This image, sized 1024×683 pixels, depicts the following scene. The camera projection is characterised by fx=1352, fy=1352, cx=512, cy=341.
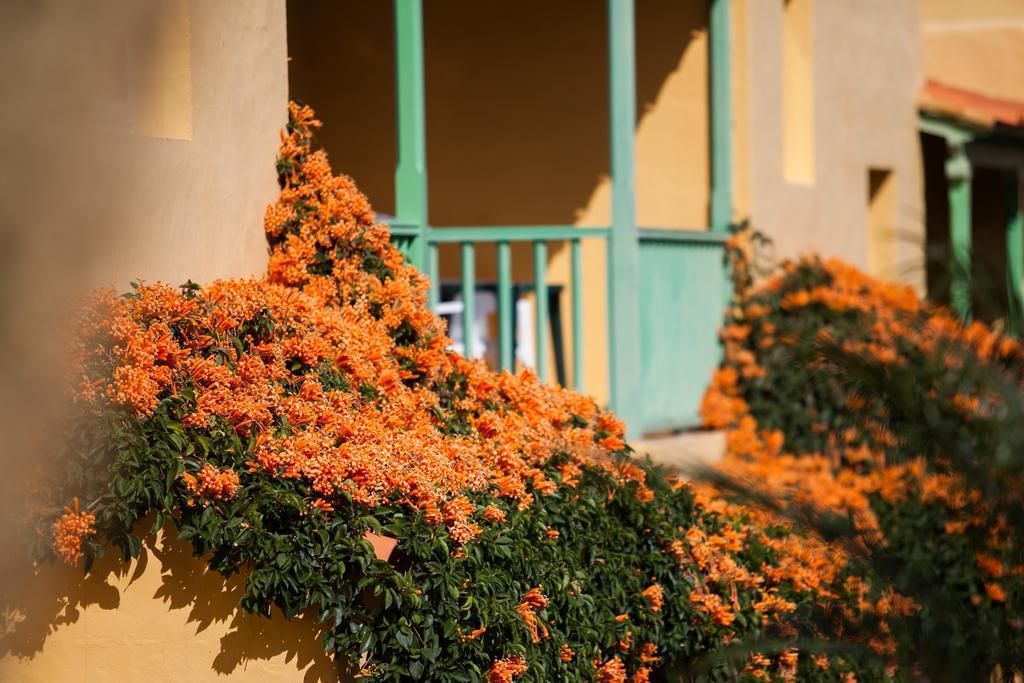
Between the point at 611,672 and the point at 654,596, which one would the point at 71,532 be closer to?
the point at 611,672

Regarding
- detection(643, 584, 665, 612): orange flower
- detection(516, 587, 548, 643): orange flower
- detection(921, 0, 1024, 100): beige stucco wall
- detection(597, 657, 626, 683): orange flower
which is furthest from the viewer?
detection(921, 0, 1024, 100): beige stucco wall

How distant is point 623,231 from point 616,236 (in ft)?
0.17

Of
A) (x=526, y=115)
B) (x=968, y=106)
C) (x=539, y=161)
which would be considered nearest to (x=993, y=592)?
(x=539, y=161)

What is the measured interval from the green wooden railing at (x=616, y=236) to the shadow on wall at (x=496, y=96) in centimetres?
82

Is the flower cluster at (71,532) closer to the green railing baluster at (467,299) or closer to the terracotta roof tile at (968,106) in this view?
the green railing baluster at (467,299)

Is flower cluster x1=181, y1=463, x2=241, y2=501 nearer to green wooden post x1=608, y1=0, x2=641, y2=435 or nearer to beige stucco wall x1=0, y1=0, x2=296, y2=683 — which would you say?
beige stucco wall x1=0, y1=0, x2=296, y2=683

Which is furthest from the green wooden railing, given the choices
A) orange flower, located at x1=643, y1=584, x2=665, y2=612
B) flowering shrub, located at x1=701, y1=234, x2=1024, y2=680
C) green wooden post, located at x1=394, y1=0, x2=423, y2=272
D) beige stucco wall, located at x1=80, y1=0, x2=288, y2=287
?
orange flower, located at x1=643, y1=584, x2=665, y2=612

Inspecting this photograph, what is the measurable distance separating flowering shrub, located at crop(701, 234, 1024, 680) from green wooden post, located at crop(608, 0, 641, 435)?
100 centimetres

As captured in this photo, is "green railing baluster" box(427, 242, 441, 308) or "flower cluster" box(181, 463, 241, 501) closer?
"flower cluster" box(181, 463, 241, 501)

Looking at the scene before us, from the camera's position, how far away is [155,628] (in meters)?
4.40

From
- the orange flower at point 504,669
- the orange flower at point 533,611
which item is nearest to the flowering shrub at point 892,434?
the orange flower at point 533,611

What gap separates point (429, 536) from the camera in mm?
4535

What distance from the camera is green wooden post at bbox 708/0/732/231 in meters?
9.41

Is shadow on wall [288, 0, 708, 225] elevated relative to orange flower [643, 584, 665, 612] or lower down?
elevated
